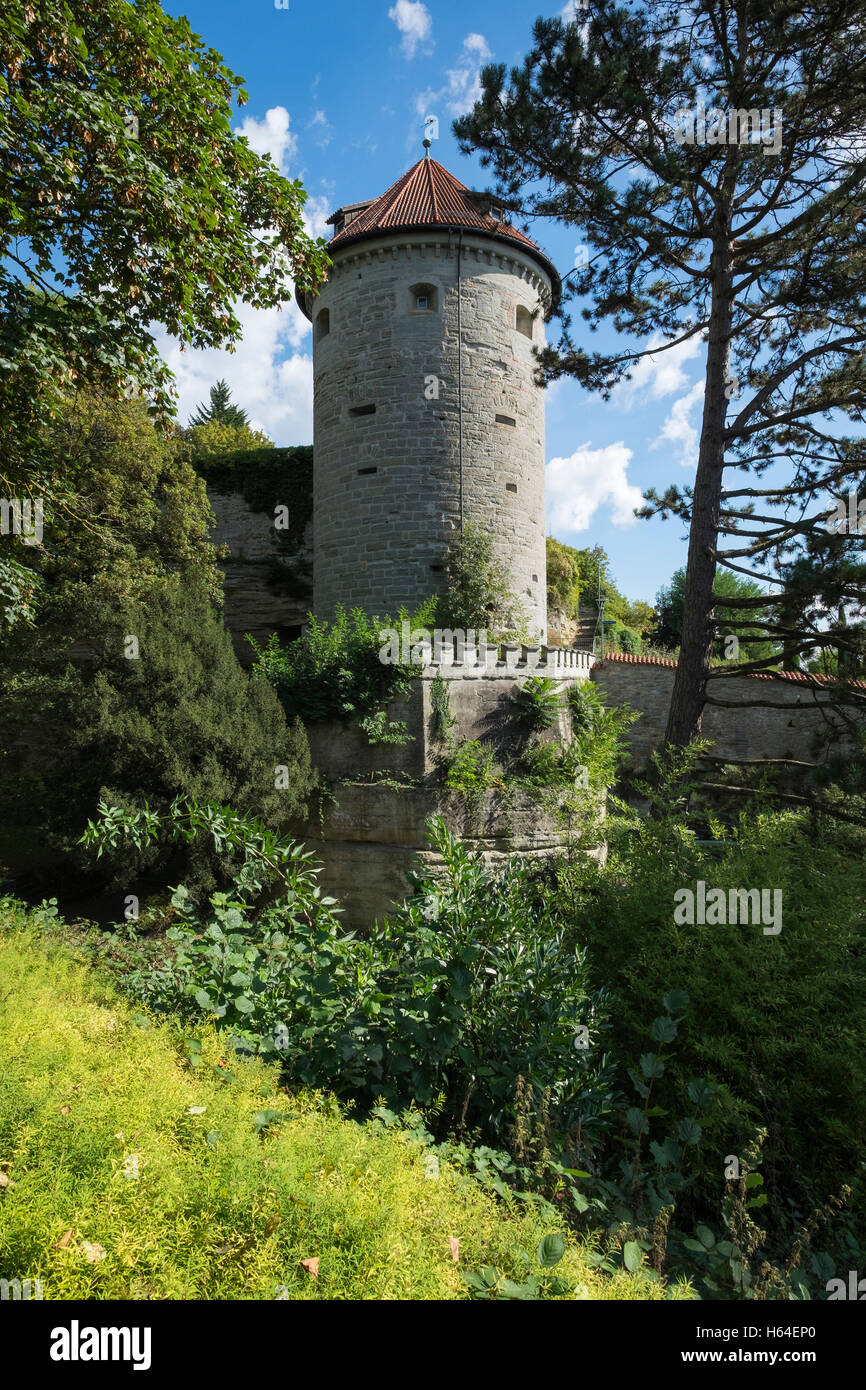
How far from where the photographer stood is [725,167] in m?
7.44

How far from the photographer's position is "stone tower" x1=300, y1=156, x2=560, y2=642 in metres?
13.5

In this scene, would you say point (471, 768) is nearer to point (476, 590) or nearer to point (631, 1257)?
point (476, 590)

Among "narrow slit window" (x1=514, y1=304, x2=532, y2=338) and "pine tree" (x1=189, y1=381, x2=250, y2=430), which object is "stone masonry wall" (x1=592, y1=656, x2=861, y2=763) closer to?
"narrow slit window" (x1=514, y1=304, x2=532, y2=338)

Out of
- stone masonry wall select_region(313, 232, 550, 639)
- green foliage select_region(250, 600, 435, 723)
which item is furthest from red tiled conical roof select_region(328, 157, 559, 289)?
green foliage select_region(250, 600, 435, 723)

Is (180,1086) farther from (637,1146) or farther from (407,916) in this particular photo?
(637,1146)

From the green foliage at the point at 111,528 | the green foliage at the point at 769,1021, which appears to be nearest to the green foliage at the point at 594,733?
the green foliage at the point at 769,1021

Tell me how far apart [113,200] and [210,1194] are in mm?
7069

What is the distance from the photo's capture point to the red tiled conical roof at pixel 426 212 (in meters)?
13.4

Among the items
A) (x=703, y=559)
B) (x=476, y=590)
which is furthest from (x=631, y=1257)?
(x=476, y=590)

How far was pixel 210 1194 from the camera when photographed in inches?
76.7

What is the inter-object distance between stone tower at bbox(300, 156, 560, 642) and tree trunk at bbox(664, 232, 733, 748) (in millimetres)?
5625

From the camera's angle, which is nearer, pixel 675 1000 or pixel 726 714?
pixel 675 1000

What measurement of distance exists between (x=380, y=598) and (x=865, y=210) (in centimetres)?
928

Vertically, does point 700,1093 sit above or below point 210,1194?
below
